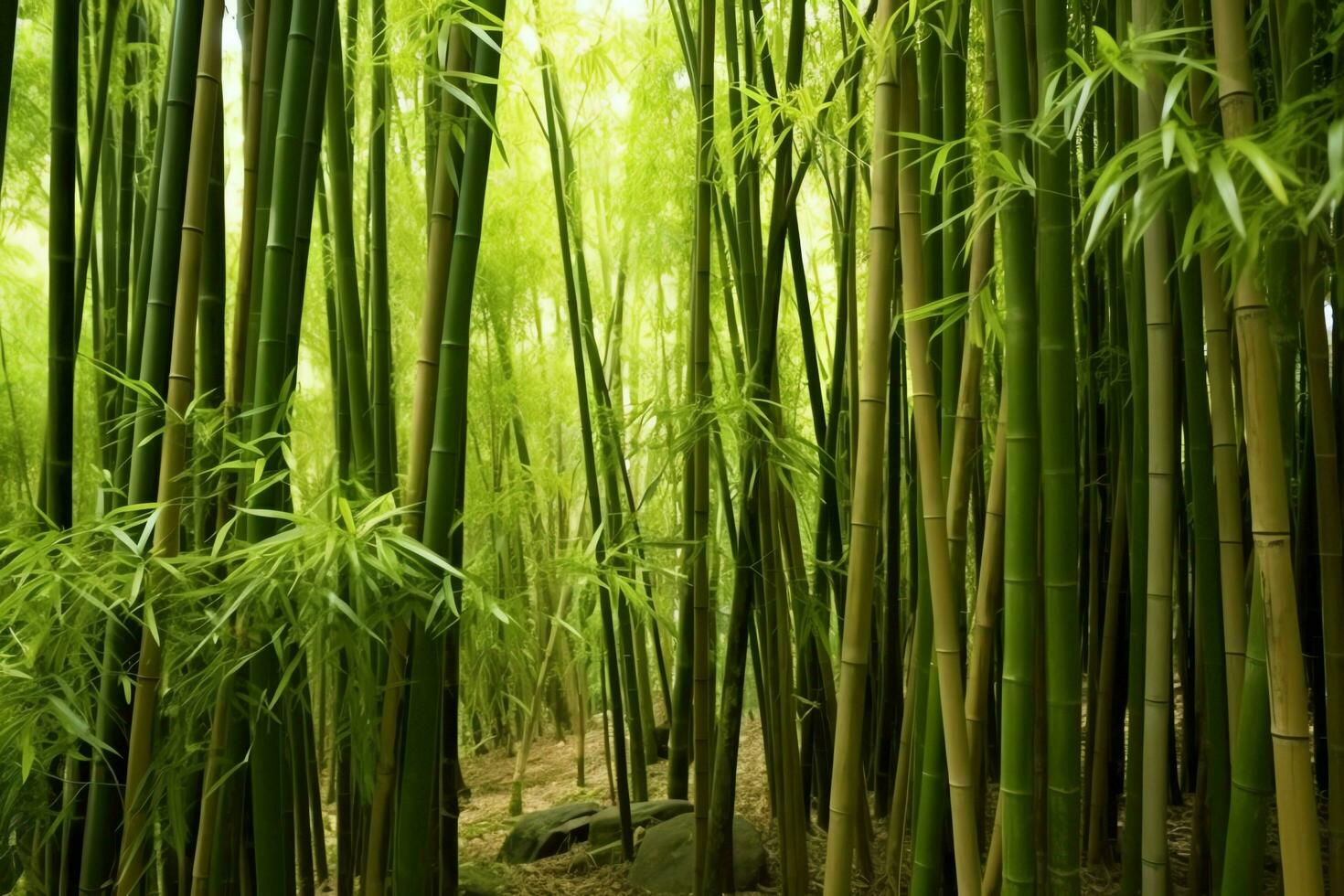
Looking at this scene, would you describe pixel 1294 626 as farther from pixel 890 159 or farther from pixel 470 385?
pixel 470 385

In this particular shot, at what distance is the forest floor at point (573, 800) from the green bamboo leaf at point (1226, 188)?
1818 mm

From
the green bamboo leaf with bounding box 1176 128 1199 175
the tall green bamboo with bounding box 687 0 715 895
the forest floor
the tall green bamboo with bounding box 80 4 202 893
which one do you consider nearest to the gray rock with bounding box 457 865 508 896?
the forest floor

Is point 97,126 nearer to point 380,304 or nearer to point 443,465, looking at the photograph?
point 380,304

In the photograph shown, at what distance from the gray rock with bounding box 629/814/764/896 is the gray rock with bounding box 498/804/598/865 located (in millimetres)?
471

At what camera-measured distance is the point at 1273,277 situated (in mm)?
1253

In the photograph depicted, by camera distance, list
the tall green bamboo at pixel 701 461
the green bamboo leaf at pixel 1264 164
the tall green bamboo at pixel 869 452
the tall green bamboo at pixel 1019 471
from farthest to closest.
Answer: the tall green bamboo at pixel 701 461 → the tall green bamboo at pixel 869 452 → the tall green bamboo at pixel 1019 471 → the green bamboo leaf at pixel 1264 164

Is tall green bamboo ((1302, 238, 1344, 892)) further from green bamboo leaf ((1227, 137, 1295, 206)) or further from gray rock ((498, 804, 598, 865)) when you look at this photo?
gray rock ((498, 804, 598, 865))

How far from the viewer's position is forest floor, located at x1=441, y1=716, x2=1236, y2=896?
2623mm

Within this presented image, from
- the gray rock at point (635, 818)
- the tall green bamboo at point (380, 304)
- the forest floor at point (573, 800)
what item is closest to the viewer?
the tall green bamboo at point (380, 304)

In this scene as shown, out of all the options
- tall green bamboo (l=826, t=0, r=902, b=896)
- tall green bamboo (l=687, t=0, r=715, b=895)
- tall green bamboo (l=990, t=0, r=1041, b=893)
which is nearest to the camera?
tall green bamboo (l=990, t=0, r=1041, b=893)

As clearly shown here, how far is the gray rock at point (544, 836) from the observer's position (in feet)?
10.5

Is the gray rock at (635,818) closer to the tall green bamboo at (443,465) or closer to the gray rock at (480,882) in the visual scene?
the gray rock at (480,882)

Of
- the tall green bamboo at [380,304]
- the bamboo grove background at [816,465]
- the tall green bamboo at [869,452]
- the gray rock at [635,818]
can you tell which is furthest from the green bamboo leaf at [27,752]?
the gray rock at [635,818]

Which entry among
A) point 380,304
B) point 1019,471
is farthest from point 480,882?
point 1019,471
